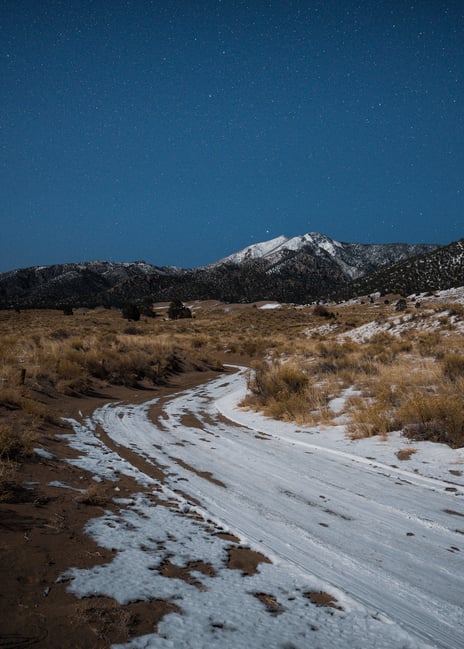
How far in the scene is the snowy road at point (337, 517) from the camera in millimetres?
2326

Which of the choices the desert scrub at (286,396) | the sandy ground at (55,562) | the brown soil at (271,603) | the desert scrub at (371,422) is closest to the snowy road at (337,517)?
the brown soil at (271,603)

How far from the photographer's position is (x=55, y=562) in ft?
9.08

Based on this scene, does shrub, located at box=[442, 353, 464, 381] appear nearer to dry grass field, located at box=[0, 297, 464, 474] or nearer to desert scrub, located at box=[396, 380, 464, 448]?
dry grass field, located at box=[0, 297, 464, 474]

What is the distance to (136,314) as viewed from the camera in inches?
2783

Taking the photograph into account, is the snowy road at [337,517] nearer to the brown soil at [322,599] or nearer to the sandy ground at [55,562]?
the brown soil at [322,599]

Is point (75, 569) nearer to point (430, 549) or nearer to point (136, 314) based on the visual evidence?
point (430, 549)

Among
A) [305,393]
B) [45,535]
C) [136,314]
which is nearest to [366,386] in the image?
[305,393]

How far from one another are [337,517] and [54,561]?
8.76 feet

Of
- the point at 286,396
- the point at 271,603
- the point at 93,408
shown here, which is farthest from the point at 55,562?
the point at 93,408

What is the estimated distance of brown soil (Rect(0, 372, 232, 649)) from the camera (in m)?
2.03

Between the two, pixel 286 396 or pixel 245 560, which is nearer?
pixel 245 560

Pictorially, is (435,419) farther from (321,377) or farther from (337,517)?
(321,377)

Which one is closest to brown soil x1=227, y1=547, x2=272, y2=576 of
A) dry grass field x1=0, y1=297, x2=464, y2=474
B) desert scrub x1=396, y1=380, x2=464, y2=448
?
dry grass field x1=0, y1=297, x2=464, y2=474

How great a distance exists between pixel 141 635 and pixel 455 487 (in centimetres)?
→ 410
